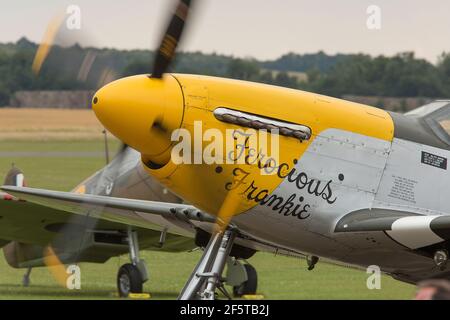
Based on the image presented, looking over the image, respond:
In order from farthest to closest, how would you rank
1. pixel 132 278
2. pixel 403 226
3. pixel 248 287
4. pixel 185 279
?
pixel 185 279 < pixel 248 287 < pixel 132 278 < pixel 403 226

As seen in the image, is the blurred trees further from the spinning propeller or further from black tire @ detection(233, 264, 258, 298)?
the spinning propeller

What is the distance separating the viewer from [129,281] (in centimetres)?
1388

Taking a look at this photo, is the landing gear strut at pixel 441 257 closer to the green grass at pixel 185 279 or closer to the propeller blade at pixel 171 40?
the propeller blade at pixel 171 40

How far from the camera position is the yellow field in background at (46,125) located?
48125mm

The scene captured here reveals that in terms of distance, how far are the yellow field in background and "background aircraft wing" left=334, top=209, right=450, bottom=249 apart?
38328mm

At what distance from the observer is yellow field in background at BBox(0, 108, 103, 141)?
4812 cm

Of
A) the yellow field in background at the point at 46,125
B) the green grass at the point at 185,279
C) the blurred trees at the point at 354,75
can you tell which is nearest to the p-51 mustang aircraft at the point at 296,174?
the green grass at the point at 185,279

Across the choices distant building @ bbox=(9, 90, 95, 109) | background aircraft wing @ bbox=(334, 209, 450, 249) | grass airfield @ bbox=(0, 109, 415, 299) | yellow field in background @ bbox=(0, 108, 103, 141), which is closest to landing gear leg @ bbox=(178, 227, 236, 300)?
background aircraft wing @ bbox=(334, 209, 450, 249)

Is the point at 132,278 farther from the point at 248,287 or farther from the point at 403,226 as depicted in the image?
the point at 403,226

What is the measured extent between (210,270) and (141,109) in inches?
63.3

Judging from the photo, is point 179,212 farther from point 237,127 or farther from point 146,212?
point 237,127

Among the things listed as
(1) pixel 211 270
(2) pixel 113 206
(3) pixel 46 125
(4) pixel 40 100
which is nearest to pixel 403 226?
(1) pixel 211 270

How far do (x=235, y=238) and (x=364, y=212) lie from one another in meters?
1.06

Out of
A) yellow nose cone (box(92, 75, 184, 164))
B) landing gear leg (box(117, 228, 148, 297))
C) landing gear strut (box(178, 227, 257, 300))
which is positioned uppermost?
yellow nose cone (box(92, 75, 184, 164))
